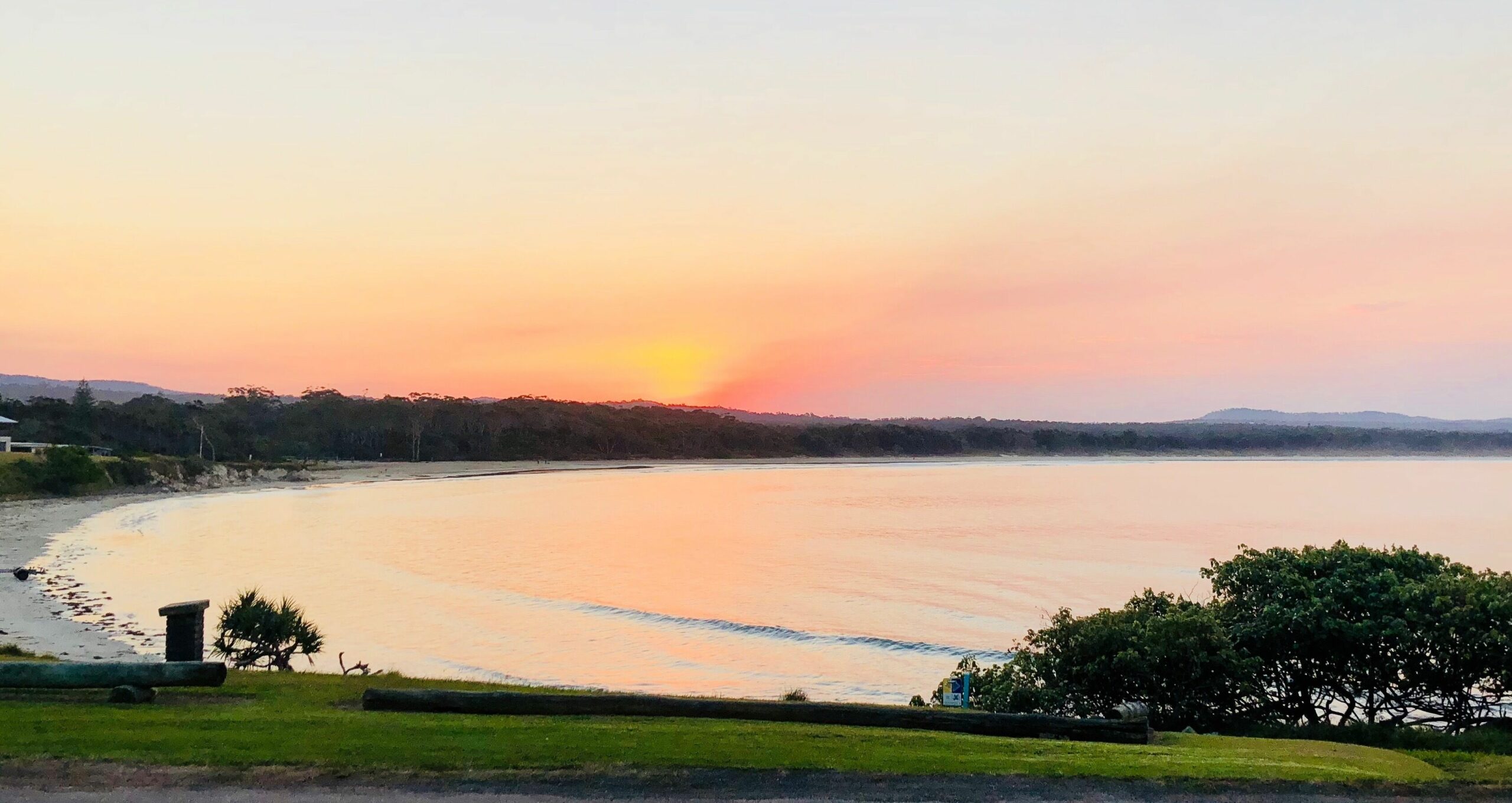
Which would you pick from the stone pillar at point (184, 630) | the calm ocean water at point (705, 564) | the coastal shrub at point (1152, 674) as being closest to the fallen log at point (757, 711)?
the coastal shrub at point (1152, 674)

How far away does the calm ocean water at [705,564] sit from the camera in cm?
2277

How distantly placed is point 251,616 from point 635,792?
443 inches

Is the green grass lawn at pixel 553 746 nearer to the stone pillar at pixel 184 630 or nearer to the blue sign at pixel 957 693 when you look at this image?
the stone pillar at pixel 184 630

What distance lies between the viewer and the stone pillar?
11.0 m

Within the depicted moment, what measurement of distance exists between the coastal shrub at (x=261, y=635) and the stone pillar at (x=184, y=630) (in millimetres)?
4486

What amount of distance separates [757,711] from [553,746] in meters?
2.27

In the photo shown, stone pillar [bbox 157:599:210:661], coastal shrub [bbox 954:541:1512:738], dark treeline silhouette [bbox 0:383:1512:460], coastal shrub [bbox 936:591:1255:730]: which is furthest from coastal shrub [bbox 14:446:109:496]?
coastal shrub [bbox 954:541:1512:738]

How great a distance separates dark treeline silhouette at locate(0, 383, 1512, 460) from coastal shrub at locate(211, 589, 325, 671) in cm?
7956

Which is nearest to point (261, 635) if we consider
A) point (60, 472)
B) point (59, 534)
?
point (59, 534)

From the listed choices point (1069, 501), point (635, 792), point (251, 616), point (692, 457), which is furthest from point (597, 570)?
point (692, 457)

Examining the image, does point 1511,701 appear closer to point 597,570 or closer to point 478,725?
point 478,725

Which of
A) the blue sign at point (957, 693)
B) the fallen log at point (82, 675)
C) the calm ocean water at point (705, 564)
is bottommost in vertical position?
the calm ocean water at point (705, 564)

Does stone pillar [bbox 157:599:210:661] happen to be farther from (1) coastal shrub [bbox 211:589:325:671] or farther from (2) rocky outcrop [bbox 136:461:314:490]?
(2) rocky outcrop [bbox 136:461:314:490]

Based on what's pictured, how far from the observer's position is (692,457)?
16850 cm
